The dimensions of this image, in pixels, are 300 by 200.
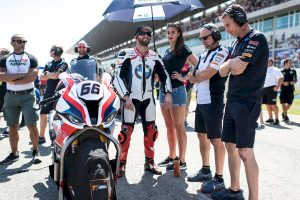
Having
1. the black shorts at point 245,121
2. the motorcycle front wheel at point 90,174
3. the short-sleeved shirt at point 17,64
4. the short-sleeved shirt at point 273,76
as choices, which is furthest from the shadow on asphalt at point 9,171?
the short-sleeved shirt at point 273,76

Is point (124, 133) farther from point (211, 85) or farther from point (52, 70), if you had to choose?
point (52, 70)

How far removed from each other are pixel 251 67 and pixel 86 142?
1737mm

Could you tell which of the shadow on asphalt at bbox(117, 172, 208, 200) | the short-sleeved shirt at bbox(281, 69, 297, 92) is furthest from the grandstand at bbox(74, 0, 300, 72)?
the shadow on asphalt at bbox(117, 172, 208, 200)

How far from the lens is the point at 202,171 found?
4.43m

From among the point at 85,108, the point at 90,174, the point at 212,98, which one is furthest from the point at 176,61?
the point at 90,174

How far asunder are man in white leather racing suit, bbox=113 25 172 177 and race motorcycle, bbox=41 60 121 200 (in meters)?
1.22

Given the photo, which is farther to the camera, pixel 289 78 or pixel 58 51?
pixel 289 78

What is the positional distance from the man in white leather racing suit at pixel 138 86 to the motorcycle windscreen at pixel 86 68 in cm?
90

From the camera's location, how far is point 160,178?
4.50m

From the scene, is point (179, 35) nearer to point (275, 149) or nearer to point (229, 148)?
point (229, 148)

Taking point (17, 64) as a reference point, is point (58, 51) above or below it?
above

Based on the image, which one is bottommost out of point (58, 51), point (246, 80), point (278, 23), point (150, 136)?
point (150, 136)

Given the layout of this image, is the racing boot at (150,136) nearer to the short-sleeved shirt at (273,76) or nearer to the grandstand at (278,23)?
the short-sleeved shirt at (273,76)

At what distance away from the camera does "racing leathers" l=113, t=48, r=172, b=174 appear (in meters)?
4.56
